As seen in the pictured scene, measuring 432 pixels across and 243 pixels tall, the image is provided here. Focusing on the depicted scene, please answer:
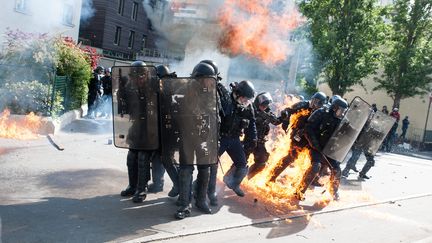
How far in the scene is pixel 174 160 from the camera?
16.6ft

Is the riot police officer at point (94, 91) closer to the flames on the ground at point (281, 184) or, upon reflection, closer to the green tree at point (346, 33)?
the flames on the ground at point (281, 184)

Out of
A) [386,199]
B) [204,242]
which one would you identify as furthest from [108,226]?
[386,199]

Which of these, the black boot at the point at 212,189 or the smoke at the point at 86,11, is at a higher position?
the smoke at the point at 86,11

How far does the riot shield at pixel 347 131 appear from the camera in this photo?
6.69 metres

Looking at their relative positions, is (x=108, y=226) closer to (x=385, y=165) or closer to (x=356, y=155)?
A: (x=356, y=155)

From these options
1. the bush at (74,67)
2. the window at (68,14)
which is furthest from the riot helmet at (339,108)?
the window at (68,14)

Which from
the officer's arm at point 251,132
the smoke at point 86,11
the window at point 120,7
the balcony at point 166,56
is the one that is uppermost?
the window at point 120,7

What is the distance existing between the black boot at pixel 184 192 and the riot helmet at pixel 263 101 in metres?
1.99

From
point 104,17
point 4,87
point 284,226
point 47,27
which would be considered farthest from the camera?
point 104,17

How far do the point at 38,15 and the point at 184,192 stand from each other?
39.5 ft

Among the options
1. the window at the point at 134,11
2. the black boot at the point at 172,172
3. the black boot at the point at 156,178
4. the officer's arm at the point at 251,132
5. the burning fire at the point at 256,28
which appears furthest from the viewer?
the window at the point at 134,11

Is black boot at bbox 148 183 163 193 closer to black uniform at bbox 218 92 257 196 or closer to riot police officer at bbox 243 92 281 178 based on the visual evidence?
black uniform at bbox 218 92 257 196

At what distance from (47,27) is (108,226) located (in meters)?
12.4

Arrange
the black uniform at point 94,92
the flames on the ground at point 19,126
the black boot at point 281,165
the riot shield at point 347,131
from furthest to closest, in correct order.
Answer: the black uniform at point 94,92
the flames on the ground at point 19,126
the black boot at point 281,165
the riot shield at point 347,131
